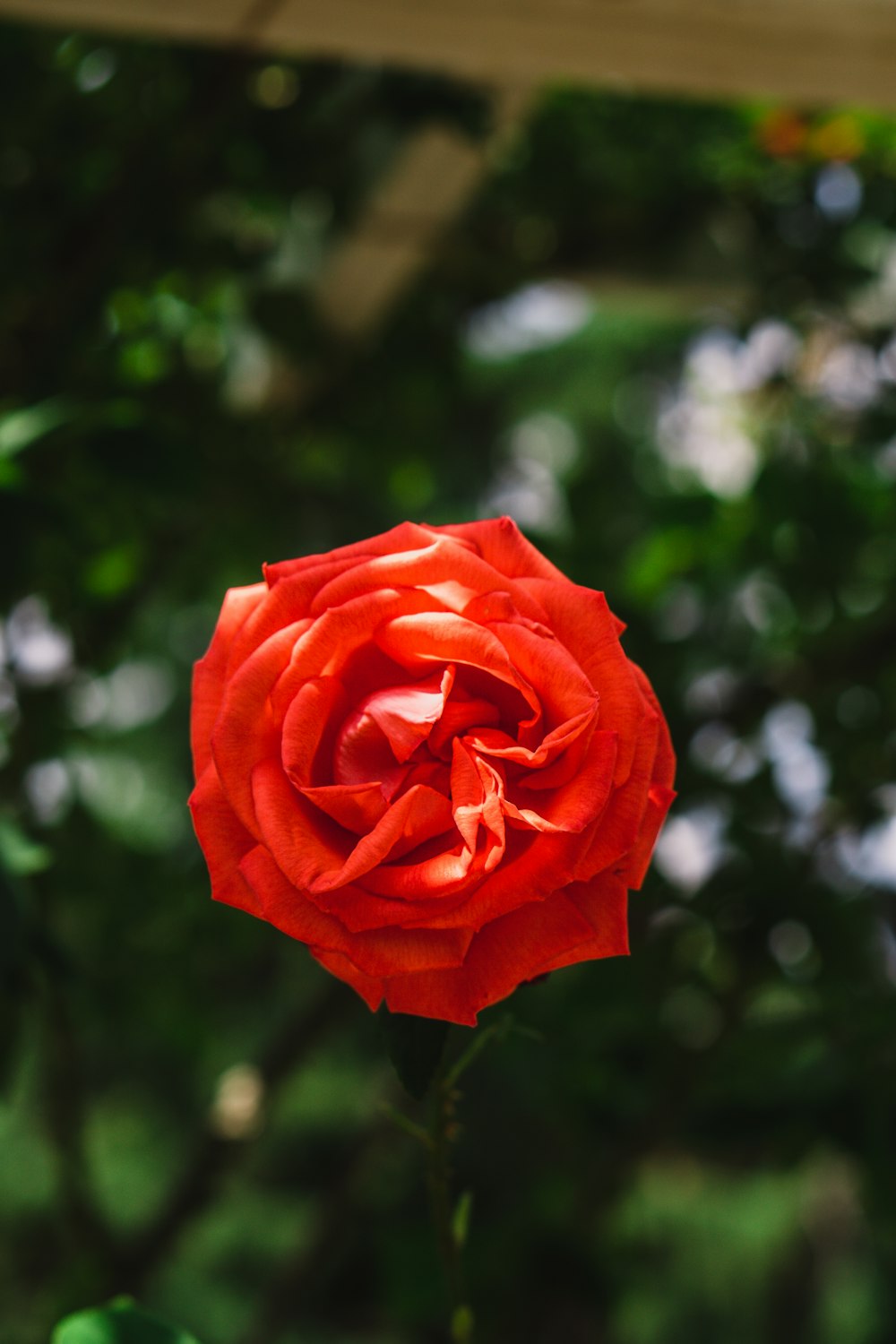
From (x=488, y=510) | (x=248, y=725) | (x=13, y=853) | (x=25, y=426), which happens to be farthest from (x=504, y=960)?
(x=488, y=510)

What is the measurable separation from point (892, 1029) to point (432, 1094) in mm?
721

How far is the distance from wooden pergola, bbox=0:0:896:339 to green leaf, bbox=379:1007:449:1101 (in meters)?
0.82

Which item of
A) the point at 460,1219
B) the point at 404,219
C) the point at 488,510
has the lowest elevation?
the point at 488,510

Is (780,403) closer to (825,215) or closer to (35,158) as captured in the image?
(825,215)

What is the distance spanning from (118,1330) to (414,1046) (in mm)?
198

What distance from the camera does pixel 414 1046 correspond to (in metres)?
0.36

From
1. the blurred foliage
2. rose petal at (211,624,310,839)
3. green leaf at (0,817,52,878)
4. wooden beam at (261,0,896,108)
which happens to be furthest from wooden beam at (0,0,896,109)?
rose petal at (211,624,310,839)

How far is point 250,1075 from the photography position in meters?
1.41

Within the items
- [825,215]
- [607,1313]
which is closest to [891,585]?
[825,215]

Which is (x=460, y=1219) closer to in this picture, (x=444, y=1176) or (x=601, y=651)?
(x=444, y=1176)

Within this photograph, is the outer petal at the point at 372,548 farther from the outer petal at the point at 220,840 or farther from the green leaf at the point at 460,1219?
the green leaf at the point at 460,1219

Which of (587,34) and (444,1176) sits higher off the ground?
(587,34)

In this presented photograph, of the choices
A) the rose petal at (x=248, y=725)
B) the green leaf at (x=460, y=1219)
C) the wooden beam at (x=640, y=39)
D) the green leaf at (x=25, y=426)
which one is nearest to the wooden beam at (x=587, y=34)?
the wooden beam at (x=640, y=39)

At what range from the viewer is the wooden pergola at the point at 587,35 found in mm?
905
